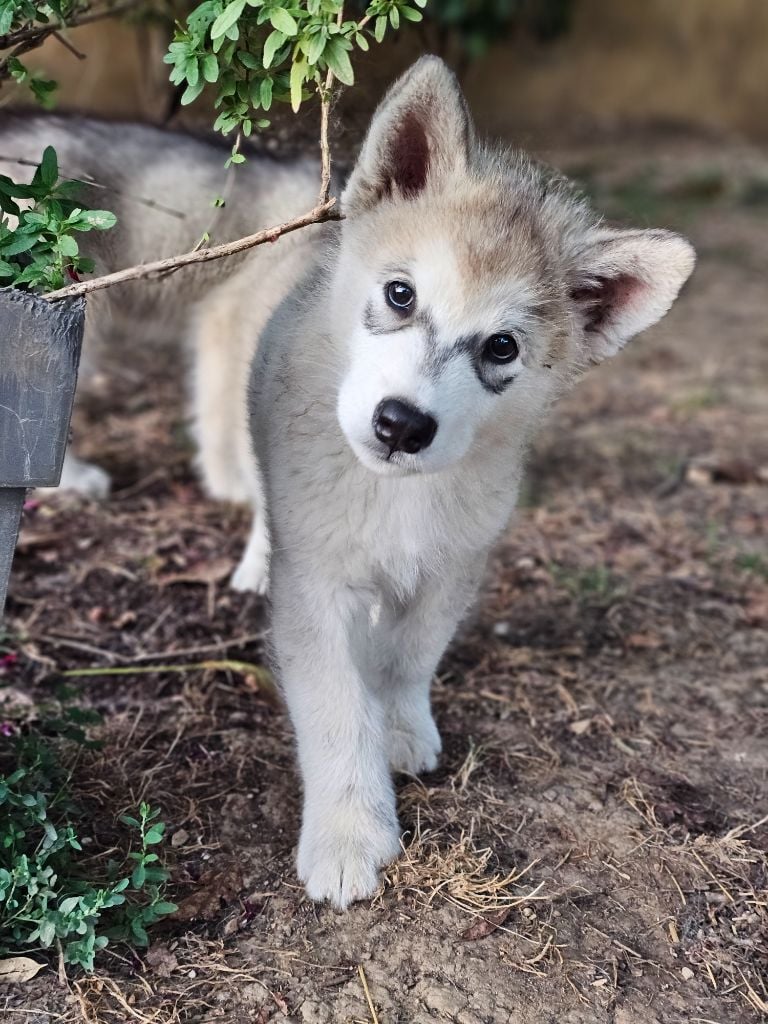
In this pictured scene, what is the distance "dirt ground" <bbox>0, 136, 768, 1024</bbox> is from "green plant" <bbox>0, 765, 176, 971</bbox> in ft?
0.26

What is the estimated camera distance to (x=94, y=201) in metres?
3.63

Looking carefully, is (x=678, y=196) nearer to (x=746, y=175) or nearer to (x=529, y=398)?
(x=746, y=175)

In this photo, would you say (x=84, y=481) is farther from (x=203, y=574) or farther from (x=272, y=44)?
(x=272, y=44)

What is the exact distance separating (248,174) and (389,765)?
7.41ft

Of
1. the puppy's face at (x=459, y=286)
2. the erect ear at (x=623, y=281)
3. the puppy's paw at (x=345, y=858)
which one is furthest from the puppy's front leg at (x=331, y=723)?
the erect ear at (x=623, y=281)

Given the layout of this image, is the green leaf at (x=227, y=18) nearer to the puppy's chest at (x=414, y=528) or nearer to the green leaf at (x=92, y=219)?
the green leaf at (x=92, y=219)

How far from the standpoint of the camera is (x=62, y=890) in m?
2.31

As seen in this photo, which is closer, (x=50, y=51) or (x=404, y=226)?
(x=404, y=226)

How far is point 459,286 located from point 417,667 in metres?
1.09

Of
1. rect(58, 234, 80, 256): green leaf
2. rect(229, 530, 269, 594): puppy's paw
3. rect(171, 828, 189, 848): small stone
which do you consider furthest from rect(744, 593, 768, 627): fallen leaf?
rect(58, 234, 80, 256): green leaf

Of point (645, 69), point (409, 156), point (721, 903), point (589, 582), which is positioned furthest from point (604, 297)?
point (645, 69)

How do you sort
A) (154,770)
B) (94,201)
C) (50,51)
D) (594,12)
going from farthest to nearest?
(594,12) → (50,51) → (94,201) → (154,770)

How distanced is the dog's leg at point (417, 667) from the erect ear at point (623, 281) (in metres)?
0.74

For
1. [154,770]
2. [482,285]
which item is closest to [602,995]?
[154,770]
